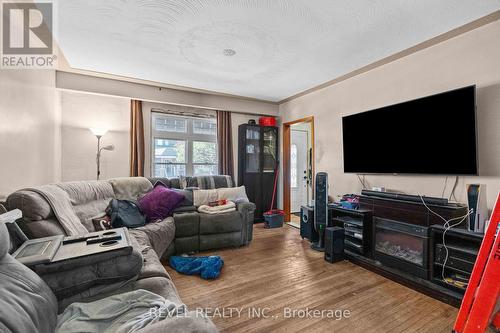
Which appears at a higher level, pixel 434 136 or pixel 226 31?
pixel 226 31

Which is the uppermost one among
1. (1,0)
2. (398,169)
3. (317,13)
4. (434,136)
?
(317,13)

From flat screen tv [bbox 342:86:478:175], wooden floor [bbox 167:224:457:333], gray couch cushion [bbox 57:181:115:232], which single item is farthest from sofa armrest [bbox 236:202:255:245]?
gray couch cushion [bbox 57:181:115:232]

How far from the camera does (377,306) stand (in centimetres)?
188

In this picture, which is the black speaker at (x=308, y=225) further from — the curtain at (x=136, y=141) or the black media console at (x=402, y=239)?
the curtain at (x=136, y=141)

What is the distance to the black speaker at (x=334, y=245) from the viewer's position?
271cm

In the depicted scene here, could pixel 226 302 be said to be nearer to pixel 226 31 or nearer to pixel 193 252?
pixel 193 252

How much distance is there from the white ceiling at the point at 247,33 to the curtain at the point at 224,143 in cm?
126

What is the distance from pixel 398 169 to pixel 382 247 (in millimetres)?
885

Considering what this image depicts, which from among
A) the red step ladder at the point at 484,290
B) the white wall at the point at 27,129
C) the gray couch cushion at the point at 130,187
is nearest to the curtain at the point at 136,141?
the gray couch cushion at the point at 130,187

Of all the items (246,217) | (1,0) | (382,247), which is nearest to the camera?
(1,0)

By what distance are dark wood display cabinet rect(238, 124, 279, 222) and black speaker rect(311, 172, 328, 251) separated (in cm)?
164

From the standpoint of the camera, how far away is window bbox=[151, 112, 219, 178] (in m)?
4.12

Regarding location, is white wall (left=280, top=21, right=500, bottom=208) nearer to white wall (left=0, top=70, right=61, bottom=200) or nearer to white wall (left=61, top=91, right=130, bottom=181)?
white wall (left=61, top=91, right=130, bottom=181)

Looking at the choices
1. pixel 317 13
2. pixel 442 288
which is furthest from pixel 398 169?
pixel 317 13
